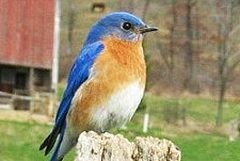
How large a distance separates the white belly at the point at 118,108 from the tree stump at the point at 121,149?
2.42ft

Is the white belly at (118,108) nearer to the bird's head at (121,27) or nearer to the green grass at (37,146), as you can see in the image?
the bird's head at (121,27)

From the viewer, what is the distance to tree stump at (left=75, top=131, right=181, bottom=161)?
5332mm

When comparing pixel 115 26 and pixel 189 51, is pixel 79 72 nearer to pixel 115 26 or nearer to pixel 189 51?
pixel 115 26

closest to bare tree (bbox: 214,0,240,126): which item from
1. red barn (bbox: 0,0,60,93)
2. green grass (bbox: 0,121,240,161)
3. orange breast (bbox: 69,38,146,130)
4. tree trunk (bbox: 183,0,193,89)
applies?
tree trunk (bbox: 183,0,193,89)

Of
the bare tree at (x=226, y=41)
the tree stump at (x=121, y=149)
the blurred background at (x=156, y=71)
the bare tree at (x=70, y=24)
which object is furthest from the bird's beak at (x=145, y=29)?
the bare tree at (x=70, y=24)

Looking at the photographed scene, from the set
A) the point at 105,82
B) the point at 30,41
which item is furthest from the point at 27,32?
the point at 105,82

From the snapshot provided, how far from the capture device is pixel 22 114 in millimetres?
33031

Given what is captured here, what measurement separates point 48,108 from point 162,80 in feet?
73.0

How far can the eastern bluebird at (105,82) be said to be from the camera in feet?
20.6

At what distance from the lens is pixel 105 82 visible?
6324 mm

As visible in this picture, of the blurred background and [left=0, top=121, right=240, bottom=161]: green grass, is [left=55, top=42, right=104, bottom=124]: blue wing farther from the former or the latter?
[left=0, top=121, right=240, bottom=161]: green grass

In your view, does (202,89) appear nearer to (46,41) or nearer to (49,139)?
(46,41)

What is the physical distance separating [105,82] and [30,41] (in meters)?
29.3

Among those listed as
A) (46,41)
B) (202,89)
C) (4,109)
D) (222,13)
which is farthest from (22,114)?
(222,13)
